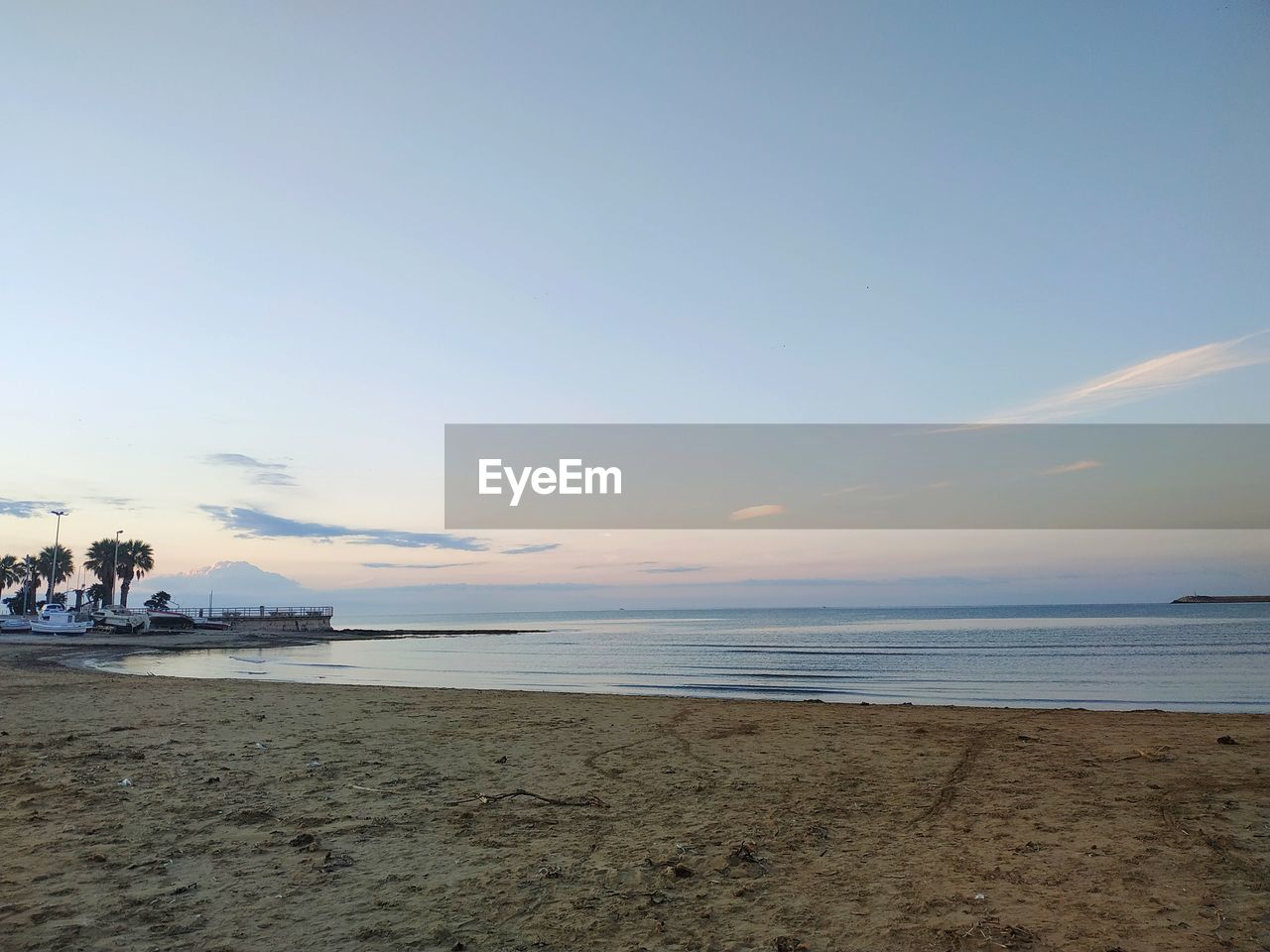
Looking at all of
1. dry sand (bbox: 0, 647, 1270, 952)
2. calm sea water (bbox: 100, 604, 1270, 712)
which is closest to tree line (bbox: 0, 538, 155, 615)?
calm sea water (bbox: 100, 604, 1270, 712)

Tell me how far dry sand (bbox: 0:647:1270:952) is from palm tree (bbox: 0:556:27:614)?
420ft

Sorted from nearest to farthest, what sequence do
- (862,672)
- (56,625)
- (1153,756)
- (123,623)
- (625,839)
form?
1. (625,839)
2. (1153,756)
3. (862,672)
4. (56,625)
5. (123,623)

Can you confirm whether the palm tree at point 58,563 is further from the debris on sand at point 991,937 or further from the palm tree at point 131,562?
the debris on sand at point 991,937

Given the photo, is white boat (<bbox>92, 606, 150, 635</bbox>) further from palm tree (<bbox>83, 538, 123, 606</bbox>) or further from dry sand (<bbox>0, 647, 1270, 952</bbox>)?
dry sand (<bbox>0, 647, 1270, 952</bbox>)

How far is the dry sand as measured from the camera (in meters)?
5.18

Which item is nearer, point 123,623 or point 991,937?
point 991,937

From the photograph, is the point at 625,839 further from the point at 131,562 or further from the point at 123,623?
the point at 131,562

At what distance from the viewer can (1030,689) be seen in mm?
27781

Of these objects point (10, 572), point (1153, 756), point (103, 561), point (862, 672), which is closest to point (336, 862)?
point (1153, 756)

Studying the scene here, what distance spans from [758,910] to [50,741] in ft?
35.6

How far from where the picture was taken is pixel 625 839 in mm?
7250

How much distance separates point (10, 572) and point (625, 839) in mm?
139991

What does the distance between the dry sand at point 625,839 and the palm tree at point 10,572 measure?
128 meters

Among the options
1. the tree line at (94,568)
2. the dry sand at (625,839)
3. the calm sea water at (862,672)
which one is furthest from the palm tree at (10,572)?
the dry sand at (625,839)
